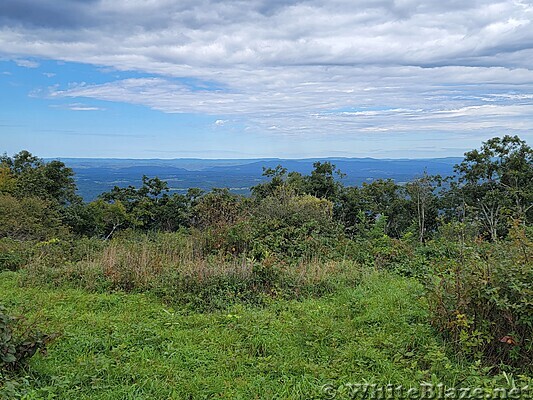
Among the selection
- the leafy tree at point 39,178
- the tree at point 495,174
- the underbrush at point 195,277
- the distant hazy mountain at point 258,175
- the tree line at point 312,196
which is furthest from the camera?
the distant hazy mountain at point 258,175

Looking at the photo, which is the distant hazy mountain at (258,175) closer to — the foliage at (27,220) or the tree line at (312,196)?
the tree line at (312,196)

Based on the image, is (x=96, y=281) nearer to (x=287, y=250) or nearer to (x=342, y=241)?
(x=287, y=250)

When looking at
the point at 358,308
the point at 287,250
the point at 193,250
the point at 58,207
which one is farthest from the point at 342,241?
the point at 58,207

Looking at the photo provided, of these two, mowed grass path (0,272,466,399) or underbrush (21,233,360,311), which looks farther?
underbrush (21,233,360,311)

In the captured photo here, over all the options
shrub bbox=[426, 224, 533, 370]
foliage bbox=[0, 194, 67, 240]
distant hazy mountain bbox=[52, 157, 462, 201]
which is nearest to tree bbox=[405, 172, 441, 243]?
distant hazy mountain bbox=[52, 157, 462, 201]

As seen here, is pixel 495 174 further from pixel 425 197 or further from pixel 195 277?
pixel 195 277

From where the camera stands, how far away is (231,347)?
4.50m

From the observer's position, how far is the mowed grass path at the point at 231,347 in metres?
3.67

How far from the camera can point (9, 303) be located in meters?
5.83

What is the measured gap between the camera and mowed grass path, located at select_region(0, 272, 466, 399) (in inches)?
144

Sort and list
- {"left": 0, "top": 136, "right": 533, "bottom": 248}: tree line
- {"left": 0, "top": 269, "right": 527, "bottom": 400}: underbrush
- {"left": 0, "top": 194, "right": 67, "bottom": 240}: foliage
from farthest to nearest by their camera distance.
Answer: {"left": 0, "top": 136, "right": 533, "bottom": 248}: tree line < {"left": 0, "top": 194, "right": 67, "bottom": 240}: foliage < {"left": 0, "top": 269, "right": 527, "bottom": 400}: underbrush

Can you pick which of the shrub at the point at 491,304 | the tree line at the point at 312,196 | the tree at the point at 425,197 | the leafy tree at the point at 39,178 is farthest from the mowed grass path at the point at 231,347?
the leafy tree at the point at 39,178

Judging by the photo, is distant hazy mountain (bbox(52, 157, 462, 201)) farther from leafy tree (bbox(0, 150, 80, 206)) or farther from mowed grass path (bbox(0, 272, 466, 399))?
mowed grass path (bbox(0, 272, 466, 399))

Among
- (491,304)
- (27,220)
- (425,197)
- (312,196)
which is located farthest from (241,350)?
(425,197)
